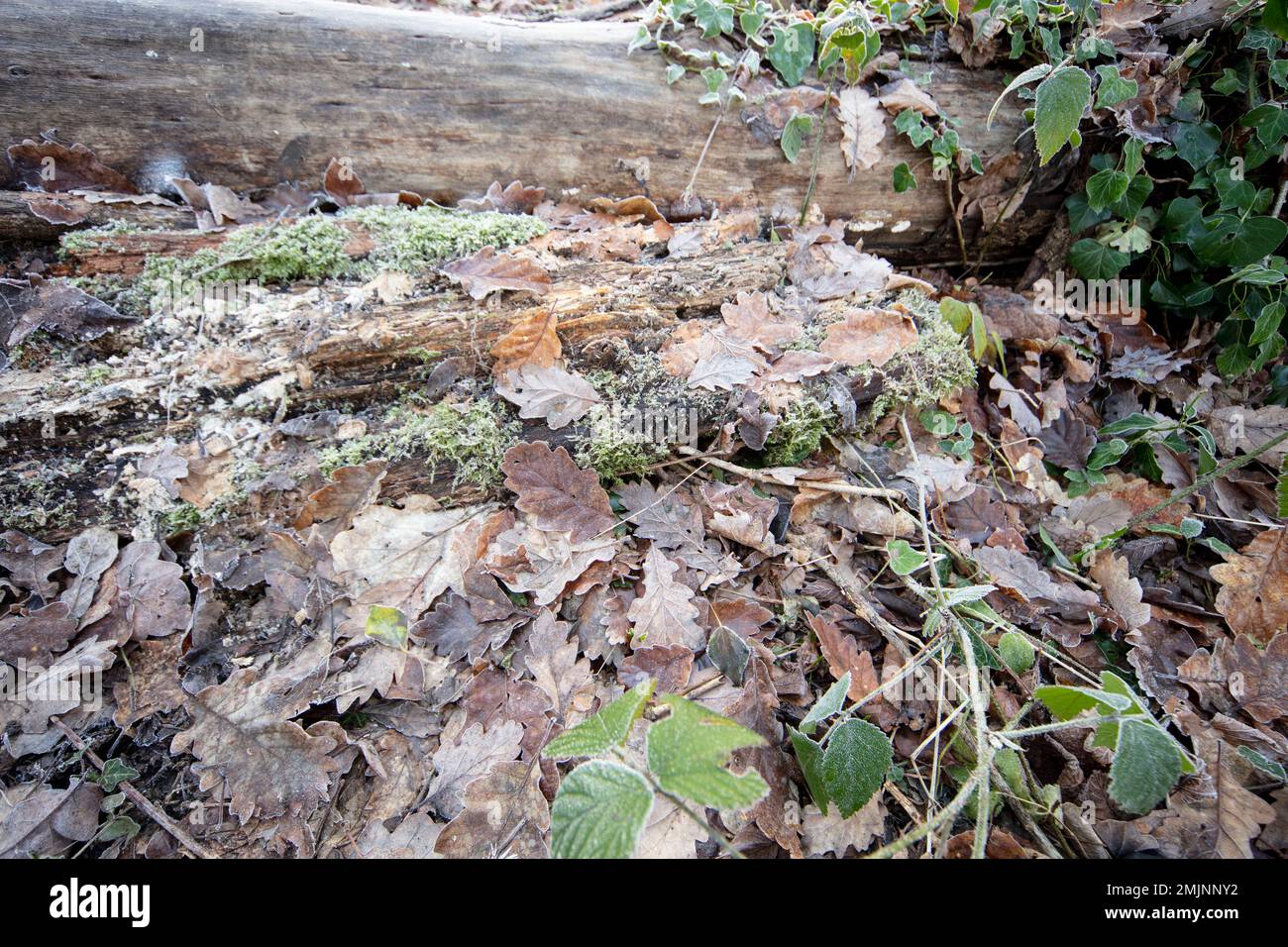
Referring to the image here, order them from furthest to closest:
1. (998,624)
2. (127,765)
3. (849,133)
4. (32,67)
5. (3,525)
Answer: (849,133), (32,67), (3,525), (998,624), (127,765)

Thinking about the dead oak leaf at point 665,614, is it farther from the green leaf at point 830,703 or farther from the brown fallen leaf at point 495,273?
the brown fallen leaf at point 495,273

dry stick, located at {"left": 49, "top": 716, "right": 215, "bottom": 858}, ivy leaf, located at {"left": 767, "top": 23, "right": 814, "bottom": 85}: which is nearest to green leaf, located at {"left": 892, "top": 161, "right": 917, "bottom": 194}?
ivy leaf, located at {"left": 767, "top": 23, "right": 814, "bottom": 85}

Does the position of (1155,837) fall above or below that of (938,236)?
below

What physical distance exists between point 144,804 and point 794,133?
4020 millimetres

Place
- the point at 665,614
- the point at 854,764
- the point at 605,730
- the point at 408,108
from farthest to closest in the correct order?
1. the point at 408,108
2. the point at 665,614
3. the point at 854,764
4. the point at 605,730

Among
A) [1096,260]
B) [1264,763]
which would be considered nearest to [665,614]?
[1264,763]

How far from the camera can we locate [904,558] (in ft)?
6.74

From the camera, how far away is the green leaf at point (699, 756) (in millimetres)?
1137

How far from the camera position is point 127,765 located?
1.91 metres

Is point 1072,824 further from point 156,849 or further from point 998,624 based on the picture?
point 156,849

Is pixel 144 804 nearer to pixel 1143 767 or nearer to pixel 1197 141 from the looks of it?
pixel 1143 767

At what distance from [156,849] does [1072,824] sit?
274 centimetres

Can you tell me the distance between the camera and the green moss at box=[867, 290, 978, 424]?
2.55 metres
